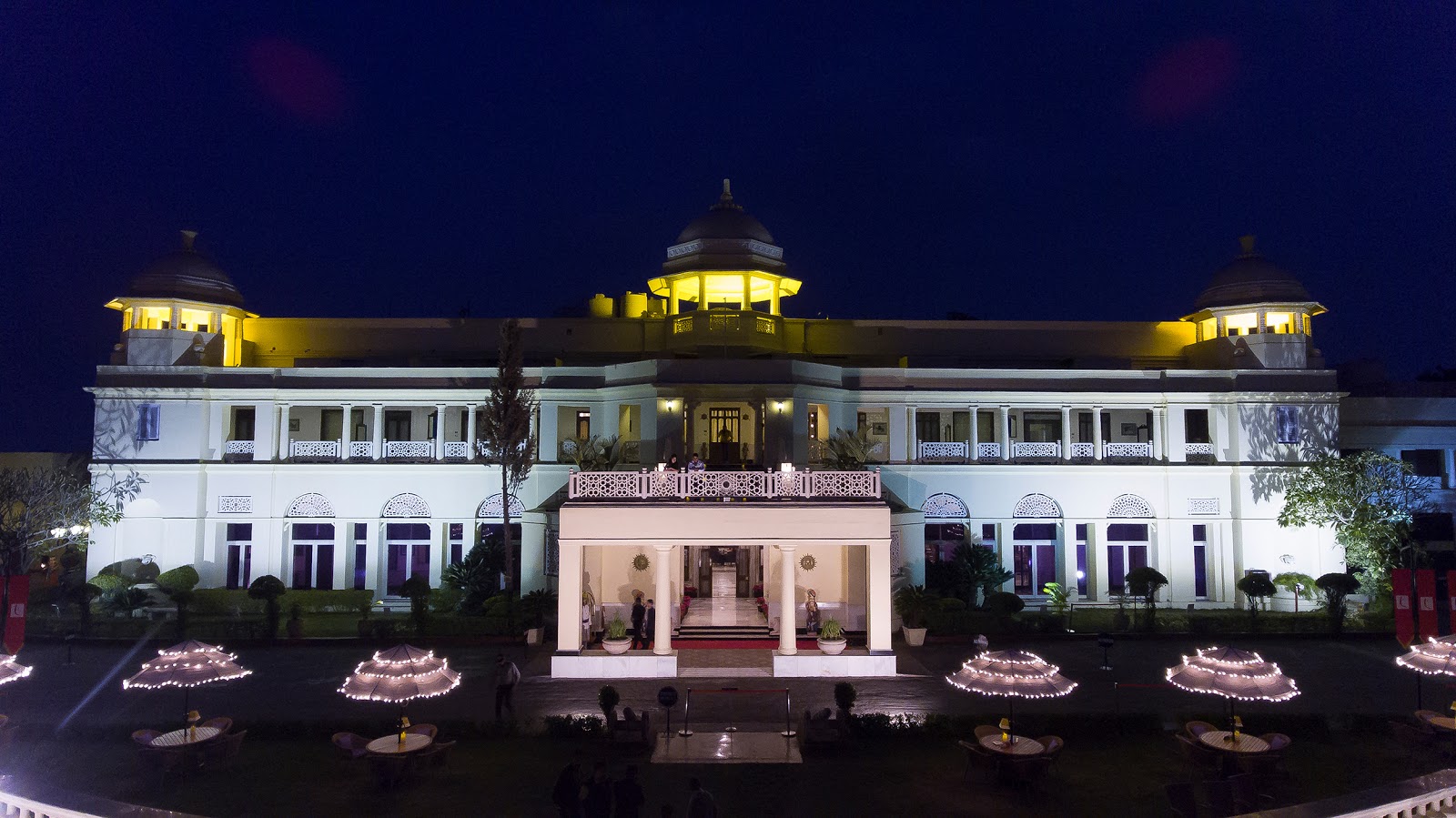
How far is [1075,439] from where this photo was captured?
36.2 metres

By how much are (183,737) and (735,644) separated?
541 inches

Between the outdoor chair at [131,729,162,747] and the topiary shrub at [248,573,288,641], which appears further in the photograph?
the topiary shrub at [248,573,288,641]

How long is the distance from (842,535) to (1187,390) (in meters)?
18.8

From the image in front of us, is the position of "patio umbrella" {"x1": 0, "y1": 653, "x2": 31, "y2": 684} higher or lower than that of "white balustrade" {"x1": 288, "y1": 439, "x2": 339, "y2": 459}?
lower

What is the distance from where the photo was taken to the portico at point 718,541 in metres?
22.9

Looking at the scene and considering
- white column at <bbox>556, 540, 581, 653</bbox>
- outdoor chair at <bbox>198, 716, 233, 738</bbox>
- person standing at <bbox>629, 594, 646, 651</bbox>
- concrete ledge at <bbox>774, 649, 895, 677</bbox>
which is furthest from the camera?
person standing at <bbox>629, 594, 646, 651</bbox>

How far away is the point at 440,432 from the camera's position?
113ft

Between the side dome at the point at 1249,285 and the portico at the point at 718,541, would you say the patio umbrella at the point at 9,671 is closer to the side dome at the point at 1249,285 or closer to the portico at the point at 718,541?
the portico at the point at 718,541

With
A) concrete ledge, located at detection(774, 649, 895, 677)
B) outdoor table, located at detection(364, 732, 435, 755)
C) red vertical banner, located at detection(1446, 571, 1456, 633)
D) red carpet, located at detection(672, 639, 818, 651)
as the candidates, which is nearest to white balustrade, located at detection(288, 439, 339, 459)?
red carpet, located at detection(672, 639, 818, 651)

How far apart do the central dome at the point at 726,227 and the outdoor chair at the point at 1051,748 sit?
24173mm

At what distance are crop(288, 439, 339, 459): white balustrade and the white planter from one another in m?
20.5

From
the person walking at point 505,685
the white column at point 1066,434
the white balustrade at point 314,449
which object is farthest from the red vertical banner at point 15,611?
the white column at point 1066,434

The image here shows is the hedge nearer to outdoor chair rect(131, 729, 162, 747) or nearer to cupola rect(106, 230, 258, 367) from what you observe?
cupola rect(106, 230, 258, 367)

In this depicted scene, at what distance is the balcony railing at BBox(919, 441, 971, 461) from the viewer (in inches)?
1340
